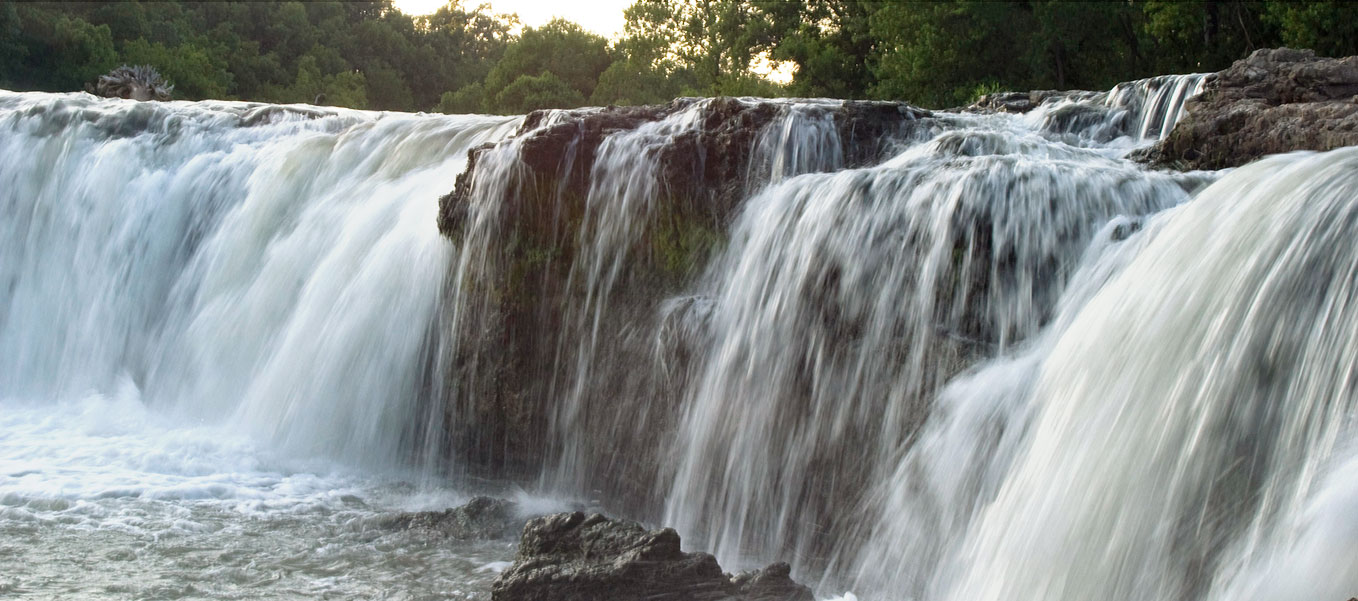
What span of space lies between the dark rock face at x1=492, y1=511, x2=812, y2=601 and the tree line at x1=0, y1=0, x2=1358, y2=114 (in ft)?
56.4

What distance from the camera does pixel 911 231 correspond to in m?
6.30

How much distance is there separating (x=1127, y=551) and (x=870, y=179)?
2871mm

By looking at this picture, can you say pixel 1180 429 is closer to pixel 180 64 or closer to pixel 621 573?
pixel 621 573

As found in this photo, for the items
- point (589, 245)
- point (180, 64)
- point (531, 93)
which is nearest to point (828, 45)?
point (180, 64)

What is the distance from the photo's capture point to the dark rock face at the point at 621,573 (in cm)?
515

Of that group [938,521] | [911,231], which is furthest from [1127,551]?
[911,231]

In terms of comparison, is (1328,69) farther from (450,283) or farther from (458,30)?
(458,30)

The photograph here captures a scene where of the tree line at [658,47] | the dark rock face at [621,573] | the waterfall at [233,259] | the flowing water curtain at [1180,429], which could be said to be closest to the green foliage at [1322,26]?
the tree line at [658,47]

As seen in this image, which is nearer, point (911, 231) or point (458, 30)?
point (911, 231)

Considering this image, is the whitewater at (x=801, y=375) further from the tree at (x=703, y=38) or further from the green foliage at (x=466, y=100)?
the green foliage at (x=466, y=100)

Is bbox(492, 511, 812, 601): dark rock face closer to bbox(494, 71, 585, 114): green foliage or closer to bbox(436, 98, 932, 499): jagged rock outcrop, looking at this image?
bbox(436, 98, 932, 499): jagged rock outcrop

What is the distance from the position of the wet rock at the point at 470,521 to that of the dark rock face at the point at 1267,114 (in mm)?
4206

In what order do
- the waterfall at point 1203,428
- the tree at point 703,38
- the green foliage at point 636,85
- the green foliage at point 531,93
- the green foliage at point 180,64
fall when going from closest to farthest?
the waterfall at point 1203,428 < the tree at point 703,38 < the green foliage at point 180,64 < the green foliage at point 636,85 < the green foliage at point 531,93

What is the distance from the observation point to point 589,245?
7.71 m
